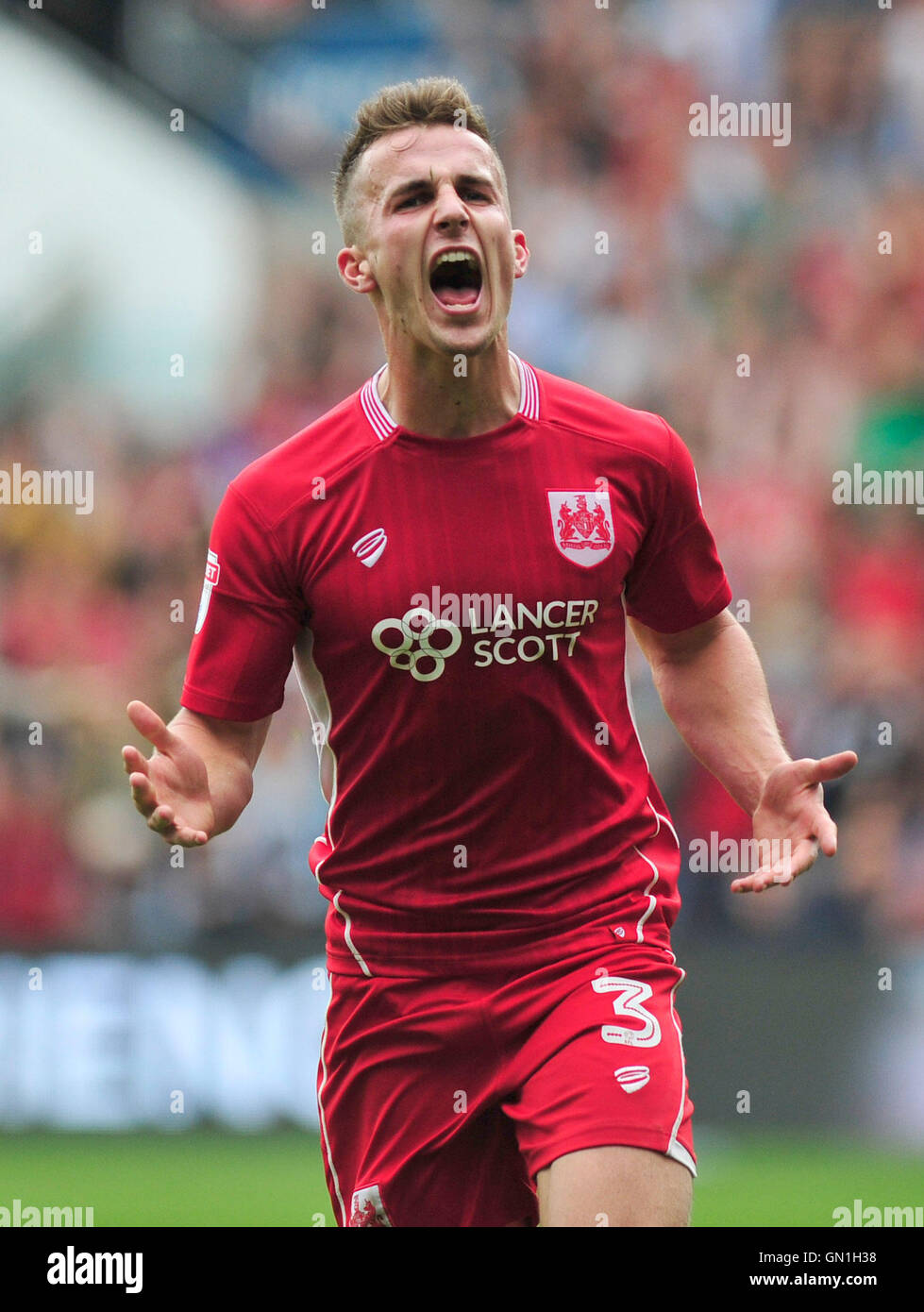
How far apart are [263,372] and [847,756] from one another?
802 cm

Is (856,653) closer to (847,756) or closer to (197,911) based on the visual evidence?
(197,911)

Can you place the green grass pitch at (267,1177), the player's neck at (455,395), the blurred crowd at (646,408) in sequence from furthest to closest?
the blurred crowd at (646,408)
the green grass pitch at (267,1177)
the player's neck at (455,395)

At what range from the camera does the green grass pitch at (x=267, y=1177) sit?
312 inches

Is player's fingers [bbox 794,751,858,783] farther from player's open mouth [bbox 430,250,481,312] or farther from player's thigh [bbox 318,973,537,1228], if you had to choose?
player's open mouth [bbox 430,250,481,312]

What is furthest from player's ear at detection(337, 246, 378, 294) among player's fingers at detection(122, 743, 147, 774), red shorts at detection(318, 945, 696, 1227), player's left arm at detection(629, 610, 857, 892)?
red shorts at detection(318, 945, 696, 1227)

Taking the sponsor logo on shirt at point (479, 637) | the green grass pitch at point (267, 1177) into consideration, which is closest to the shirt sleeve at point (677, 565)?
the sponsor logo on shirt at point (479, 637)

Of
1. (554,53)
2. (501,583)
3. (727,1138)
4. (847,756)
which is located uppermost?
(554,53)

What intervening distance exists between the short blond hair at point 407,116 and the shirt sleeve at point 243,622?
0.87 m

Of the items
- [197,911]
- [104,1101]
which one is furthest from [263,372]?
[104,1101]

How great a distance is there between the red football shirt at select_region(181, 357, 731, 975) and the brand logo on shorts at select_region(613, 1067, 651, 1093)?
0.34 metres

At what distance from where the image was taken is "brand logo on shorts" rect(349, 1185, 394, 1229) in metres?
4.57

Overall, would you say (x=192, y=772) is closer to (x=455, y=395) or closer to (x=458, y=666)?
(x=458, y=666)

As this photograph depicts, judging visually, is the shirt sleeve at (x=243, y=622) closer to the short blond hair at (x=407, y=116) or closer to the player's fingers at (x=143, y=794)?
the player's fingers at (x=143, y=794)

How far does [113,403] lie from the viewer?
12039 mm
